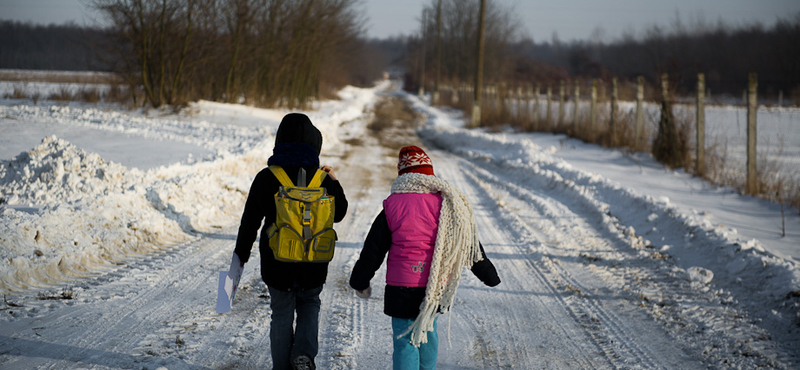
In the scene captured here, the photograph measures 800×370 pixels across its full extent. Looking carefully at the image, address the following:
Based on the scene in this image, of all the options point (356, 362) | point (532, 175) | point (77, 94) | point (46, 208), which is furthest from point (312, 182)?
point (77, 94)

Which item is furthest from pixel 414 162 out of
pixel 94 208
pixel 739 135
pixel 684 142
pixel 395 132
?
pixel 739 135

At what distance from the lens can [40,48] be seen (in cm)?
2650

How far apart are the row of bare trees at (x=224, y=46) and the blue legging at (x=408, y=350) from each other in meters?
19.1

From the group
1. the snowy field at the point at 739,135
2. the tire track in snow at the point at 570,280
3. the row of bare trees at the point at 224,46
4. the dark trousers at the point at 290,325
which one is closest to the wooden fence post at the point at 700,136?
the snowy field at the point at 739,135

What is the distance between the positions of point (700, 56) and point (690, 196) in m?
53.6

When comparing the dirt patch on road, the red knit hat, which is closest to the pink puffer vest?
the red knit hat

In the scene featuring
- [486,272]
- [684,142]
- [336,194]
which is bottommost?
[486,272]

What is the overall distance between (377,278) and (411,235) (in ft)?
9.17

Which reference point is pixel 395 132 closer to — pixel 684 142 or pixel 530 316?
pixel 684 142

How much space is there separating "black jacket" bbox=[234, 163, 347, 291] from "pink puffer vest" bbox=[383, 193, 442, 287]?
0.39 metres

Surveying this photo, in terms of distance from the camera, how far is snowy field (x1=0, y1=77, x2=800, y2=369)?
13.0 ft

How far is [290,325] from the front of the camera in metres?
3.33

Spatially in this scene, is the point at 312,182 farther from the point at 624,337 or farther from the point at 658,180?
the point at 658,180

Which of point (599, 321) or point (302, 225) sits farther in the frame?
point (599, 321)
